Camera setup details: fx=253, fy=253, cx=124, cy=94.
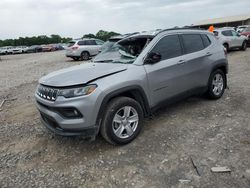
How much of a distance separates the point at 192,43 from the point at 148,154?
2691 mm

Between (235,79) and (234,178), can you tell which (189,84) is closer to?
(234,178)

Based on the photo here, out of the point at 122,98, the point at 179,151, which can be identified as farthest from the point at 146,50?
the point at 179,151

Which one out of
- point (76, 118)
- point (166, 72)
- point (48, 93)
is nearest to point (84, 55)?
point (166, 72)

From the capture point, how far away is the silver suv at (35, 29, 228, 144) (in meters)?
3.63

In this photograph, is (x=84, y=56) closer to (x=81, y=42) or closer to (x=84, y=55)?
(x=84, y=55)

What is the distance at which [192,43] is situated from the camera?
530 cm

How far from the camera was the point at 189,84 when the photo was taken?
5.06 meters

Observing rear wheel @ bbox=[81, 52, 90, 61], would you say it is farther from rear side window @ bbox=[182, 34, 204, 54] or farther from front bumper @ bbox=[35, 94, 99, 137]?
front bumper @ bbox=[35, 94, 99, 137]

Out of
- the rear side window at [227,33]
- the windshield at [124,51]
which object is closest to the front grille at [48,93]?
the windshield at [124,51]

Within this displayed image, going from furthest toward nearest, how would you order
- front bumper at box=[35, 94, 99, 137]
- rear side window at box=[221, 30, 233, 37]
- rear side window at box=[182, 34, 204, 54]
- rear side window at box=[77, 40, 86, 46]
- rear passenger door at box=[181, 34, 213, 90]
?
rear side window at box=[77, 40, 86, 46], rear side window at box=[221, 30, 233, 37], rear side window at box=[182, 34, 204, 54], rear passenger door at box=[181, 34, 213, 90], front bumper at box=[35, 94, 99, 137]

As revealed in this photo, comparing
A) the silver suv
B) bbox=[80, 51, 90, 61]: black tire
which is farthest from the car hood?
bbox=[80, 51, 90, 61]: black tire

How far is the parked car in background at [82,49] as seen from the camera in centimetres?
1878

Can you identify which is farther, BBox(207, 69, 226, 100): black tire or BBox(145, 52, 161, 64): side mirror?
BBox(207, 69, 226, 100): black tire

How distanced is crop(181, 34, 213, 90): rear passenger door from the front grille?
2.49 m
